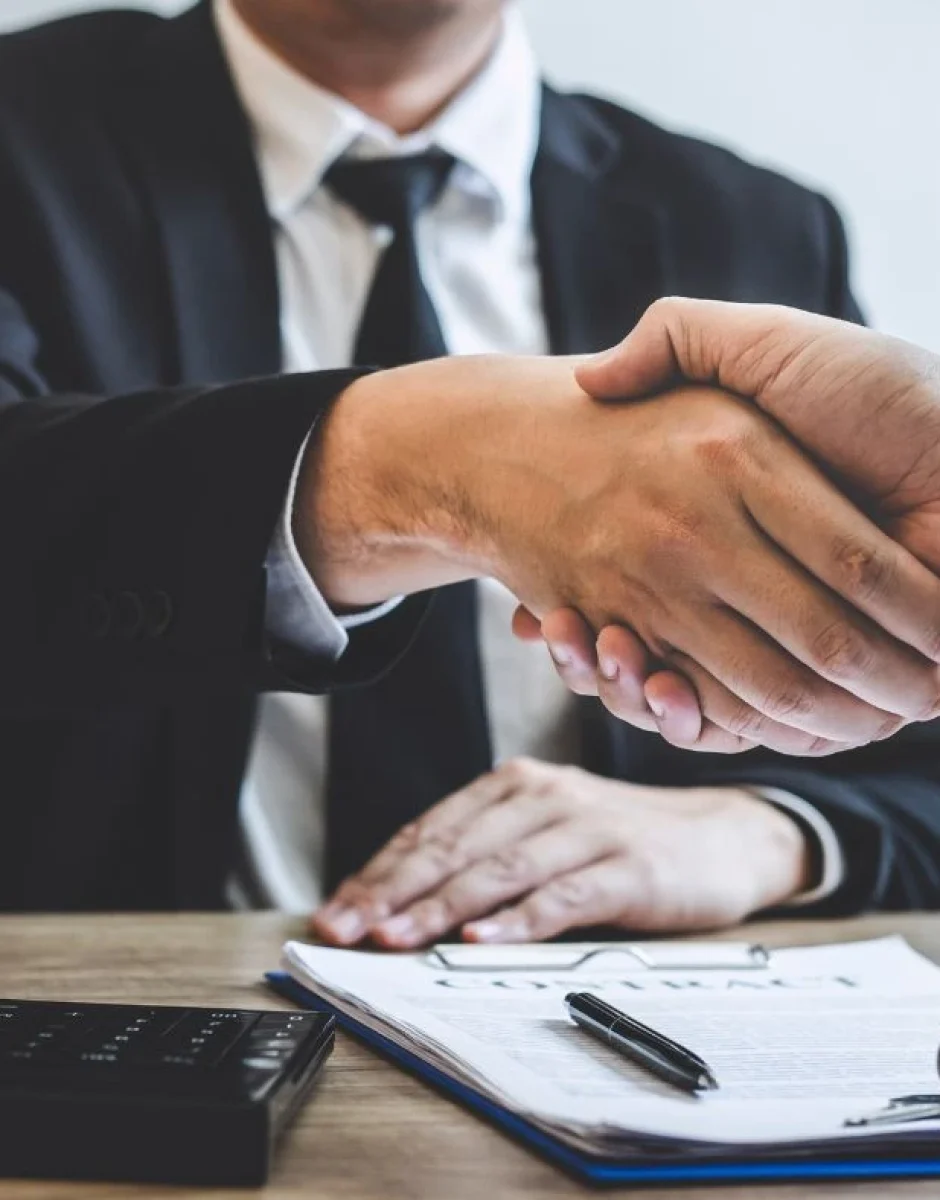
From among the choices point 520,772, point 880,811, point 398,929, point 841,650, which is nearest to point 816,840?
point 880,811

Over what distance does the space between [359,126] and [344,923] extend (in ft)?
2.46

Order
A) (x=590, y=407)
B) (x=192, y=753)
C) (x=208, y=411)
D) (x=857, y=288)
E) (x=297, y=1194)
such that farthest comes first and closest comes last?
(x=857, y=288)
(x=192, y=753)
(x=208, y=411)
(x=590, y=407)
(x=297, y=1194)

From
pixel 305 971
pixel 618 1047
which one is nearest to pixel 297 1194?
pixel 618 1047

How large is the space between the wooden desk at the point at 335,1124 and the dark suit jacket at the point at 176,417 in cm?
15

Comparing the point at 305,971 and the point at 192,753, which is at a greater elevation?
the point at 305,971

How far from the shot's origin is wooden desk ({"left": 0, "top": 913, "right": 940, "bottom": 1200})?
0.39 metres

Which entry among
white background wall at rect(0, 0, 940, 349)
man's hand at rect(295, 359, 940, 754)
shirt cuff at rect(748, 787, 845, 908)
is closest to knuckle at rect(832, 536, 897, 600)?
man's hand at rect(295, 359, 940, 754)

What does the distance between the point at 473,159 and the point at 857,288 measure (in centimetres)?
65

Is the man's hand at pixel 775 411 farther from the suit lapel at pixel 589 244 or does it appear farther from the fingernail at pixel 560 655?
the suit lapel at pixel 589 244

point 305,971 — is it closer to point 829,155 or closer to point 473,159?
point 473,159

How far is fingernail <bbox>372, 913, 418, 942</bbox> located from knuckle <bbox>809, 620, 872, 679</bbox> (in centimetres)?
32

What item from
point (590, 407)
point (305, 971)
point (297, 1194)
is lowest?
point (305, 971)

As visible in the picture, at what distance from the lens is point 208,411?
0.77m

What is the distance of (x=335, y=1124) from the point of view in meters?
0.45
